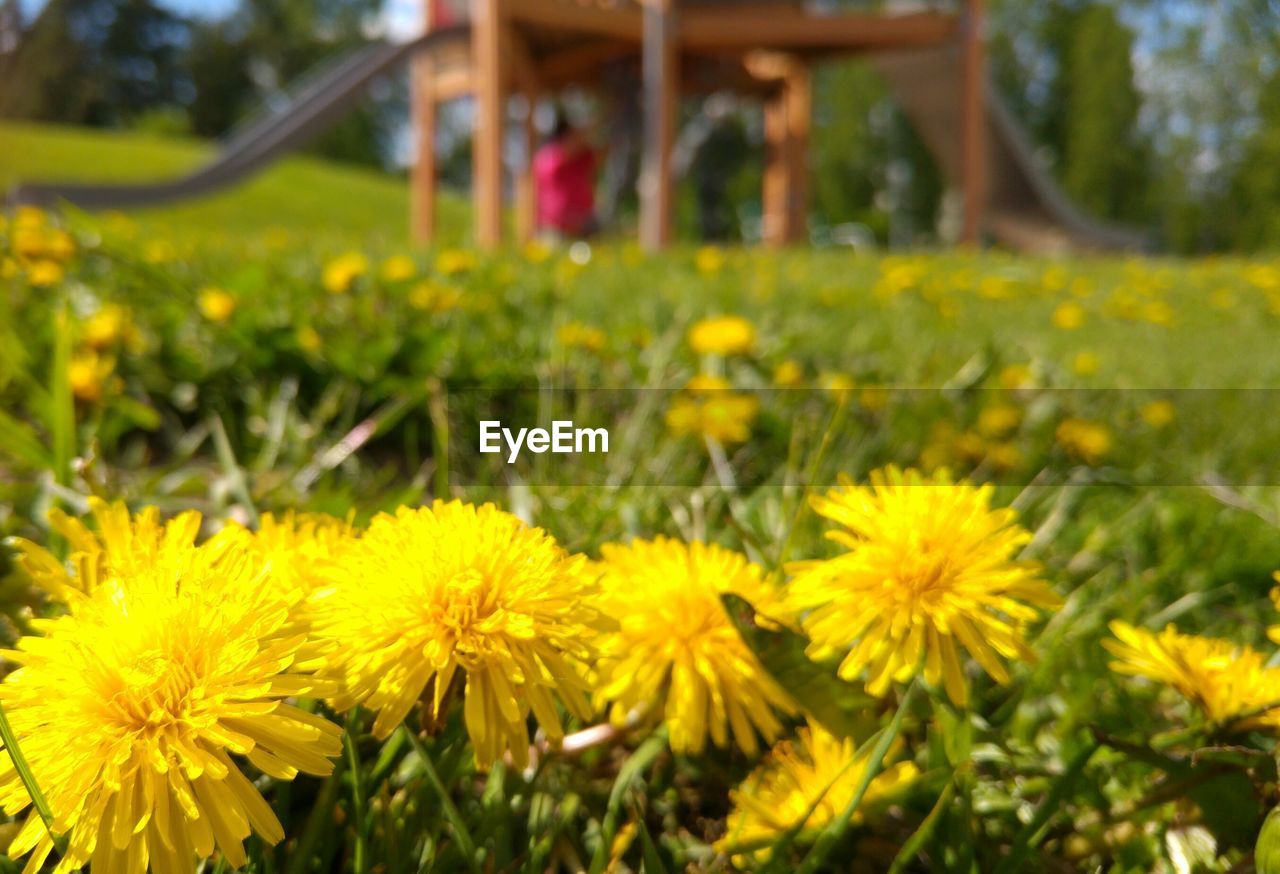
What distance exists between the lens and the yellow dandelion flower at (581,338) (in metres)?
1.31

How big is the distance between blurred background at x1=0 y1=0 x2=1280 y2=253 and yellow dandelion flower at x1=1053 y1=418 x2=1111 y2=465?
905mm

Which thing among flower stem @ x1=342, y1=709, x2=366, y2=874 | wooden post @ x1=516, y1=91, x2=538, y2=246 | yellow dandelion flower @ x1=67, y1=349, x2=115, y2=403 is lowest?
flower stem @ x1=342, y1=709, x2=366, y2=874

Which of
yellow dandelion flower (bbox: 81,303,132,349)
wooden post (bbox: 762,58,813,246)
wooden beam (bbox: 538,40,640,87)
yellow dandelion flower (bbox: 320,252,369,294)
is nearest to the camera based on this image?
yellow dandelion flower (bbox: 81,303,132,349)

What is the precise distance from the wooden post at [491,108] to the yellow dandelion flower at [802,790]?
170 inches

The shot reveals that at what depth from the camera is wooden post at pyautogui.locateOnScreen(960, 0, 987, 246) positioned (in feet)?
18.4

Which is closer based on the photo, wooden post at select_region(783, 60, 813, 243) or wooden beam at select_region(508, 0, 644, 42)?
wooden beam at select_region(508, 0, 644, 42)

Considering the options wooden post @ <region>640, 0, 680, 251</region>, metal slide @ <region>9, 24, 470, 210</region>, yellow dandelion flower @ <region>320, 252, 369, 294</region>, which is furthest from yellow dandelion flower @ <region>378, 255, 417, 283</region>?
metal slide @ <region>9, 24, 470, 210</region>

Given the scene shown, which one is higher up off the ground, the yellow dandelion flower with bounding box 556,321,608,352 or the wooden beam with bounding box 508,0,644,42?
the wooden beam with bounding box 508,0,644,42

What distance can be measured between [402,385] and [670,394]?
1.25 ft

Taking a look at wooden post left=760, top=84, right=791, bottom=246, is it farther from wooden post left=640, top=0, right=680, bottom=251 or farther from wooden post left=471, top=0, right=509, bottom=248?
wooden post left=471, top=0, right=509, bottom=248

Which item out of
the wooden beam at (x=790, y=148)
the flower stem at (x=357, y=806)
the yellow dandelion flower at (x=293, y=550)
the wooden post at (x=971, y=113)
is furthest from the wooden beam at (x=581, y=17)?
the flower stem at (x=357, y=806)

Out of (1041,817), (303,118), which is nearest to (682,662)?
(1041,817)

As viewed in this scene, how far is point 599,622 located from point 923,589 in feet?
0.46

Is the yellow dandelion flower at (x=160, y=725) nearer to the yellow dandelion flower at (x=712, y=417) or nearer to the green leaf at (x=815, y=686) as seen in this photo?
the green leaf at (x=815, y=686)
